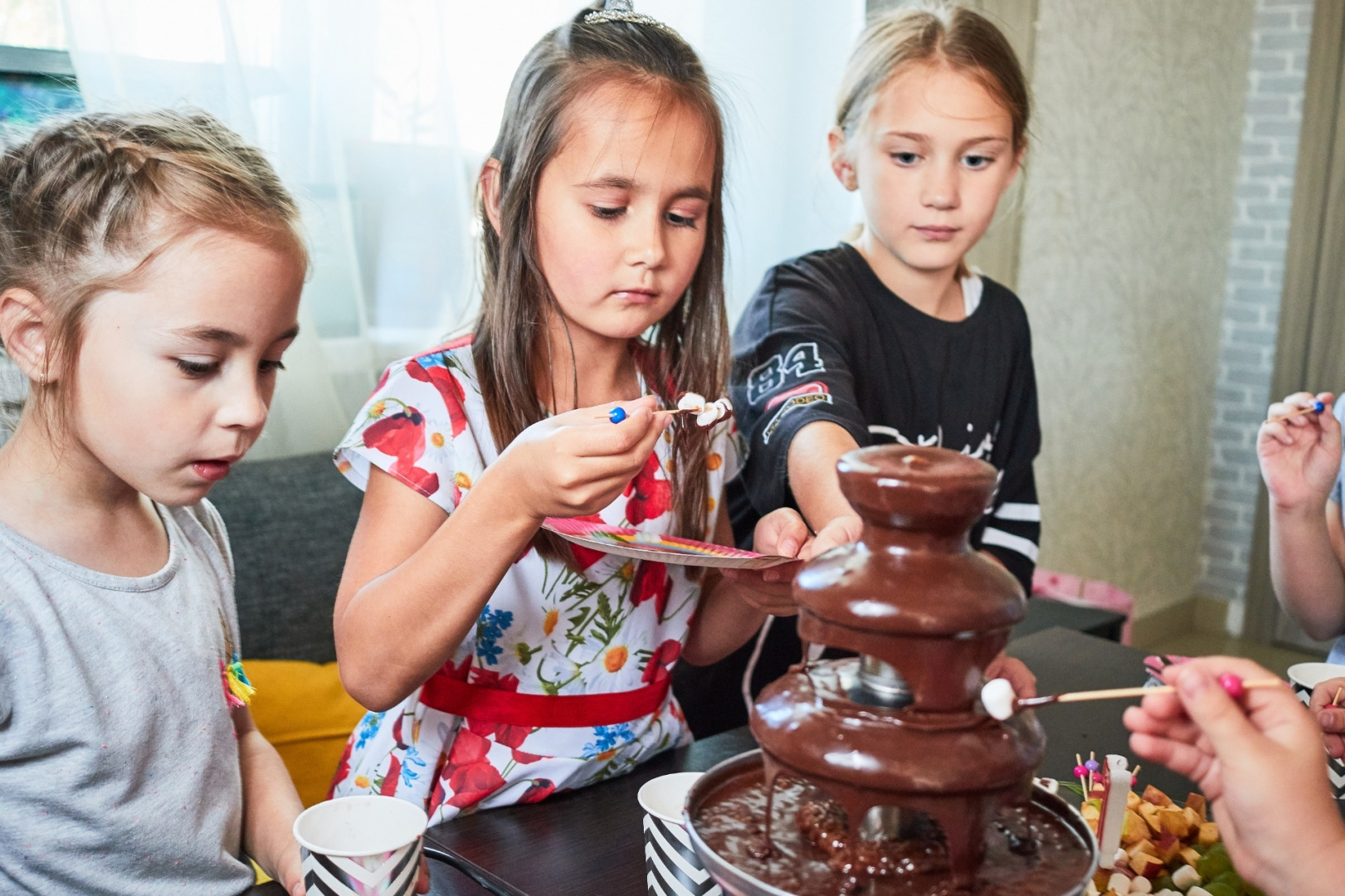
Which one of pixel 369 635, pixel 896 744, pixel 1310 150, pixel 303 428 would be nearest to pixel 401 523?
pixel 369 635

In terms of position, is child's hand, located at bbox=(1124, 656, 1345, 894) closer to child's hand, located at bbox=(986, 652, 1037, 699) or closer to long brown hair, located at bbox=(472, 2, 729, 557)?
child's hand, located at bbox=(986, 652, 1037, 699)

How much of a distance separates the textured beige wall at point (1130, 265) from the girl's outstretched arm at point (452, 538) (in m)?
2.89

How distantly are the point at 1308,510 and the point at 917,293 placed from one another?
66 cm

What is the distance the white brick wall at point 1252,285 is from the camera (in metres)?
4.54

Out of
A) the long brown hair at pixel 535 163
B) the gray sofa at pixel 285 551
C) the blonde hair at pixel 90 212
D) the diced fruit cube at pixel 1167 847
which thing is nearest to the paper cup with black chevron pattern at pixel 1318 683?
the diced fruit cube at pixel 1167 847

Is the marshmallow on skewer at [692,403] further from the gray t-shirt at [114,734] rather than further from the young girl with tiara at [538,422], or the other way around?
the gray t-shirt at [114,734]

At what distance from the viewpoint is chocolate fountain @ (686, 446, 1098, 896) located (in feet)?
2.13

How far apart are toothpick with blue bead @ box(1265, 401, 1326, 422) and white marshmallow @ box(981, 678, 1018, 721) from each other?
119cm

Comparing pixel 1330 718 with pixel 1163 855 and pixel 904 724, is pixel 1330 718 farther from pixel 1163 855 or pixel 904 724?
pixel 904 724

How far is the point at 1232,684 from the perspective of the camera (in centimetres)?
73

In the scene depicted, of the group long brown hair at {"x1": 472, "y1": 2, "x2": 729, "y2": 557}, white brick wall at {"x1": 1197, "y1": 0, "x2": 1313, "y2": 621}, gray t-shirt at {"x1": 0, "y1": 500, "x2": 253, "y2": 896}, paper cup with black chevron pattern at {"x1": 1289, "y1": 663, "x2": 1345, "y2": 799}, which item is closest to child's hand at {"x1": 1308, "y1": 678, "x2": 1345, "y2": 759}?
paper cup with black chevron pattern at {"x1": 1289, "y1": 663, "x2": 1345, "y2": 799}

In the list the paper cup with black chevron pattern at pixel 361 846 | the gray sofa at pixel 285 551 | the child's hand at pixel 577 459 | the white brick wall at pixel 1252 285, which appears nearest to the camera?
the paper cup with black chevron pattern at pixel 361 846

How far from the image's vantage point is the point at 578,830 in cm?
111

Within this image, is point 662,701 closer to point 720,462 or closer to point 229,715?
point 720,462
